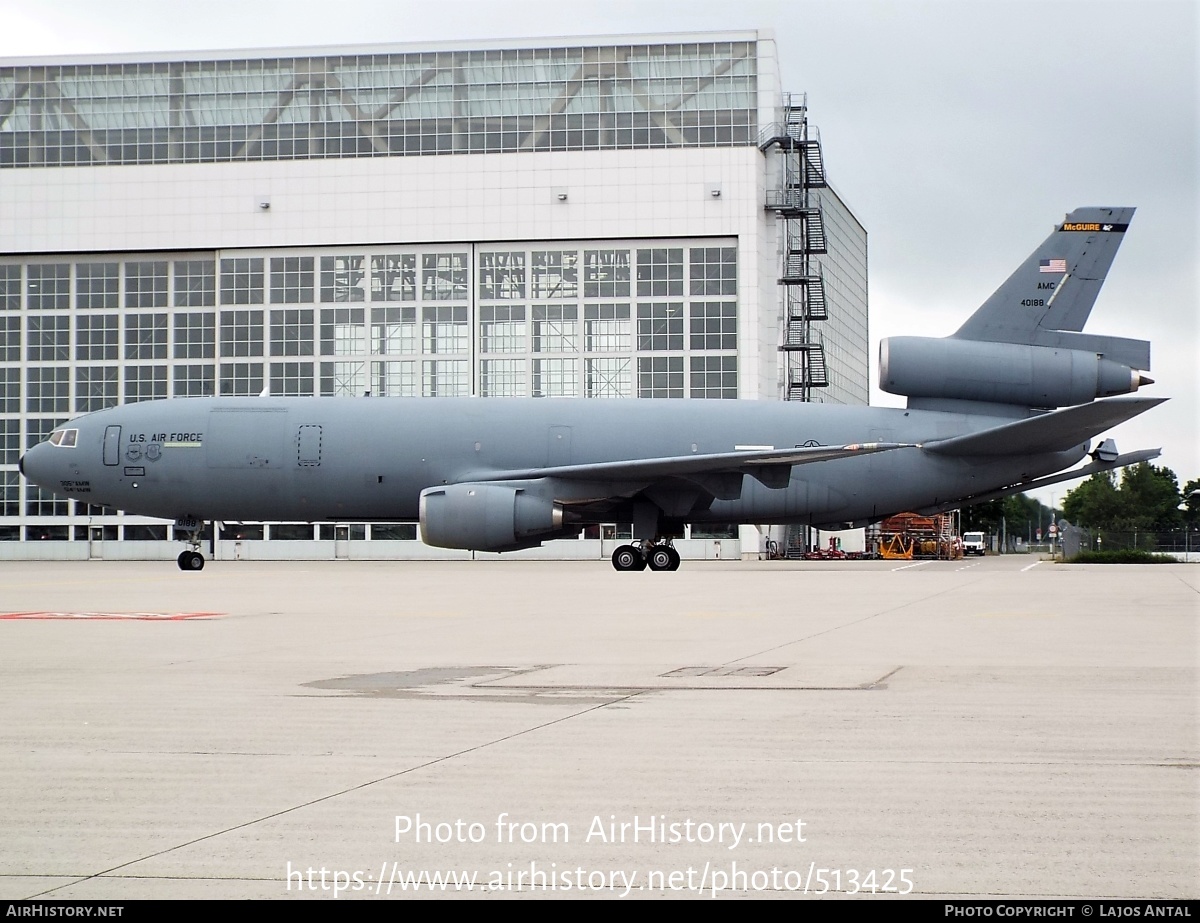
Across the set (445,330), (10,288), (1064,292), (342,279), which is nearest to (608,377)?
(445,330)

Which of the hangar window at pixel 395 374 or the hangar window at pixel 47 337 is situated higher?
the hangar window at pixel 47 337

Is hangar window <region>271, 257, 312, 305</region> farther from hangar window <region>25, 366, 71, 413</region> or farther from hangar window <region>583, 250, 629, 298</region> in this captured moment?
hangar window <region>583, 250, 629, 298</region>

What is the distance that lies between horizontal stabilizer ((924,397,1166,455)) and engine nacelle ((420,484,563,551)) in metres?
10.6

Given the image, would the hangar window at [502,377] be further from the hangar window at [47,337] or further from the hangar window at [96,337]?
the hangar window at [47,337]

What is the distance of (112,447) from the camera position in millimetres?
32062

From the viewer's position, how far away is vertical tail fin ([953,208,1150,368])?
31.6m

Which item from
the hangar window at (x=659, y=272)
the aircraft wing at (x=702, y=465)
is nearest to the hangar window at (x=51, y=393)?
the hangar window at (x=659, y=272)

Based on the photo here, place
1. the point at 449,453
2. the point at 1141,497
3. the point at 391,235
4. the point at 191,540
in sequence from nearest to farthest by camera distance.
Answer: the point at 449,453, the point at 191,540, the point at 391,235, the point at 1141,497

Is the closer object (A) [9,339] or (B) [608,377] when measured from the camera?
(B) [608,377]

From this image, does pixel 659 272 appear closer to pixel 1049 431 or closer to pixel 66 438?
pixel 1049 431

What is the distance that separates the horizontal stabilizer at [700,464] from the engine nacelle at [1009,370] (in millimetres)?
2446

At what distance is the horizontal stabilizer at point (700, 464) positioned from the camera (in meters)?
28.6

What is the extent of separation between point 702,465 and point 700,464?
0.07 meters

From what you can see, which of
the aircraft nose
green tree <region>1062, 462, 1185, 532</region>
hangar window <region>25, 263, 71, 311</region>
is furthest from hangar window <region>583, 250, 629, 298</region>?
green tree <region>1062, 462, 1185, 532</region>
